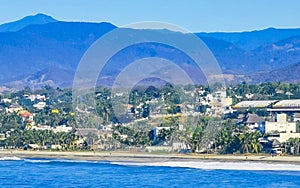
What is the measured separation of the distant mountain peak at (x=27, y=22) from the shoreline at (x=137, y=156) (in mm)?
133840

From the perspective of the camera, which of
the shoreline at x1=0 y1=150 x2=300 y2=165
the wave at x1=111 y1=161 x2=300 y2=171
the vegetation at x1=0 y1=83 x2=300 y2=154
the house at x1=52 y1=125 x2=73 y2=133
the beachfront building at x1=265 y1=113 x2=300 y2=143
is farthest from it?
the house at x1=52 y1=125 x2=73 y2=133

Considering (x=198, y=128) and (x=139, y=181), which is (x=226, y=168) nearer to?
(x=139, y=181)

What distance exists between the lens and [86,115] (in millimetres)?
30016

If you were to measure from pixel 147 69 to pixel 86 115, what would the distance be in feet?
56.5

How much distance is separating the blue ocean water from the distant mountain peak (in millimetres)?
137528

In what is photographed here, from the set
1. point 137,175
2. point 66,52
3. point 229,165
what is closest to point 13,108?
point 229,165

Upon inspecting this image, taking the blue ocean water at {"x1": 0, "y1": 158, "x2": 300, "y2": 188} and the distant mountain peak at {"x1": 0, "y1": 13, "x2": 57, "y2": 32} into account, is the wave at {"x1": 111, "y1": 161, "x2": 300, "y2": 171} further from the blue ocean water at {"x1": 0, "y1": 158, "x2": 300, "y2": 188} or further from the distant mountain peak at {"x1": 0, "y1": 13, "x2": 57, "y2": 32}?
the distant mountain peak at {"x1": 0, "y1": 13, "x2": 57, "y2": 32}

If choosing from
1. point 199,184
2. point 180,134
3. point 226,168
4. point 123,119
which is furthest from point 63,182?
point 123,119

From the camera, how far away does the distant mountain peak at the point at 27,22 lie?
158000 mm

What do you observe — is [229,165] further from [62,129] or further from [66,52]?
[66,52]

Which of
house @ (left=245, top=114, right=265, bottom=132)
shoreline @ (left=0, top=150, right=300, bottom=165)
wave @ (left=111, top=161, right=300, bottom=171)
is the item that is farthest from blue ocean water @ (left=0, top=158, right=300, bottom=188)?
house @ (left=245, top=114, right=265, bottom=132)

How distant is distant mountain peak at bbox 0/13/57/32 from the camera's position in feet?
518

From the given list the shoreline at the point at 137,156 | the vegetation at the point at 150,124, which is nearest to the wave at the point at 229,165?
the shoreline at the point at 137,156

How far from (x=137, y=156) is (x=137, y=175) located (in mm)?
4314
